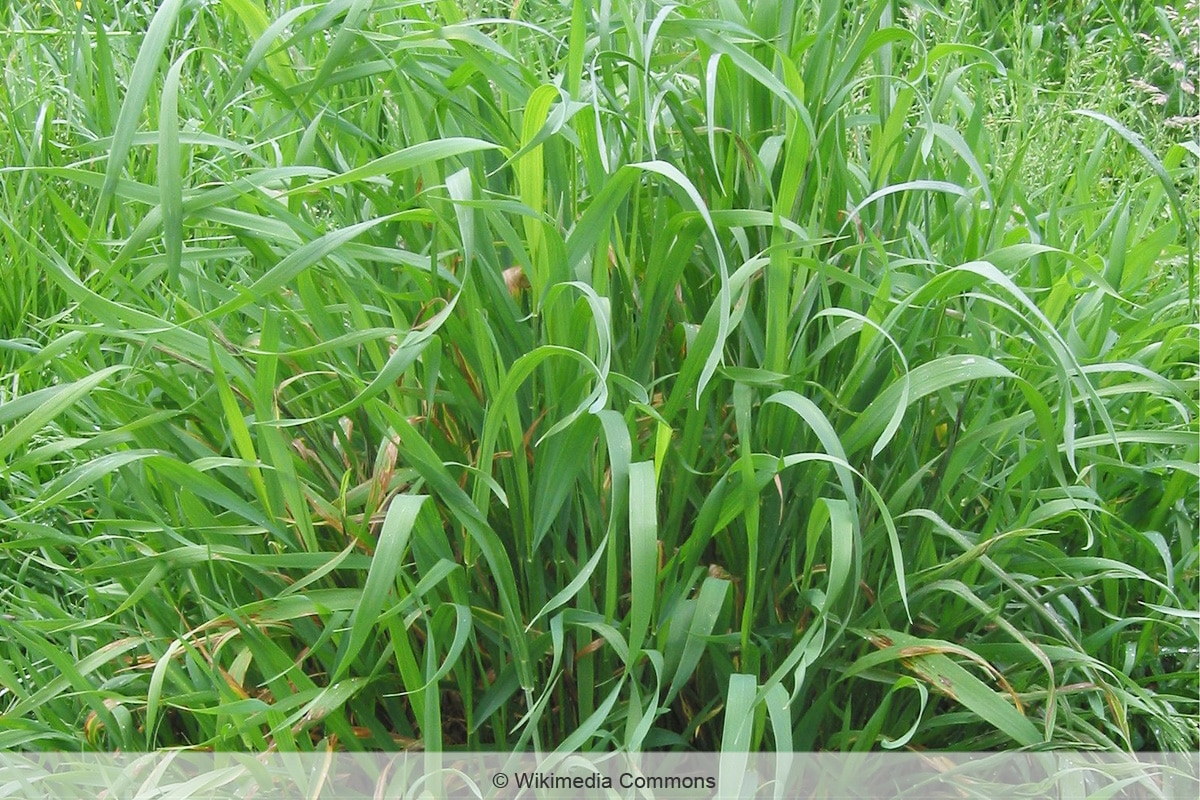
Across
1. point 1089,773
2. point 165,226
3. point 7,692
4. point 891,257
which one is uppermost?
point 165,226

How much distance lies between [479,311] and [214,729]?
0.47 m

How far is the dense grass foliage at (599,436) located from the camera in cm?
101

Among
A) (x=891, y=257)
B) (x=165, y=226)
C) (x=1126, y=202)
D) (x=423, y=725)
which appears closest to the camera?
(x=165, y=226)

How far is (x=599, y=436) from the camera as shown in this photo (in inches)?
43.7

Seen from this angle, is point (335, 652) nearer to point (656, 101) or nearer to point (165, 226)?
point (165, 226)

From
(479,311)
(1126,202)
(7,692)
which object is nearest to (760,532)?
(479,311)

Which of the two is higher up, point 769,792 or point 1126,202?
point 1126,202

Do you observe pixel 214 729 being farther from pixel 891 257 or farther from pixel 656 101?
pixel 891 257

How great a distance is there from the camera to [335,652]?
114cm

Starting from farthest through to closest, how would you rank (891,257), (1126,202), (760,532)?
(1126,202), (891,257), (760,532)

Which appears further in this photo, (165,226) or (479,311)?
(479,311)

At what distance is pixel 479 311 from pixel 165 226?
0.87 ft

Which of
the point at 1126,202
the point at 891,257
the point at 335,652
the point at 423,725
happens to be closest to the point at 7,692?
the point at 335,652

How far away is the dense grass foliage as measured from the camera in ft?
3.31
